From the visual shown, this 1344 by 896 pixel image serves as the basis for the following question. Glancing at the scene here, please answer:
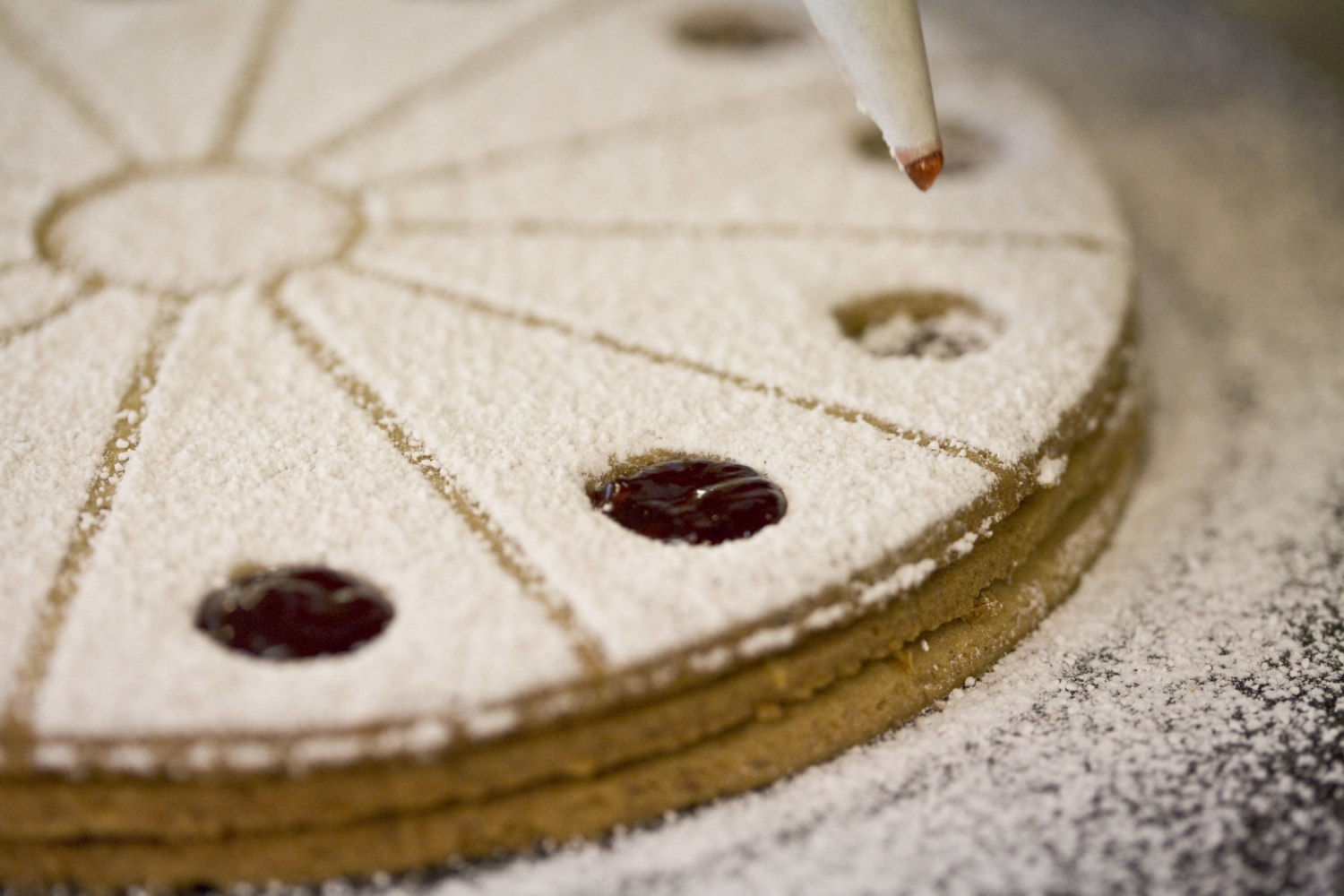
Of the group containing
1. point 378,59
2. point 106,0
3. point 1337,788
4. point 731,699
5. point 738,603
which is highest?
point 106,0

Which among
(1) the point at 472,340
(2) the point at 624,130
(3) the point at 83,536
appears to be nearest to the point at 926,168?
(1) the point at 472,340

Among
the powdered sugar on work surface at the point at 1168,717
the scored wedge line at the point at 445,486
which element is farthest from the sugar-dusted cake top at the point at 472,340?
the powdered sugar on work surface at the point at 1168,717

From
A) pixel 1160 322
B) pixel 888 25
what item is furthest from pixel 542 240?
pixel 1160 322

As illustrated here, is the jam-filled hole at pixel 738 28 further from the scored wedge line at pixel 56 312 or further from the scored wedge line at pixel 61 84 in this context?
the scored wedge line at pixel 56 312

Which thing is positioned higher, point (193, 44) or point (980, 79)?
point (193, 44)

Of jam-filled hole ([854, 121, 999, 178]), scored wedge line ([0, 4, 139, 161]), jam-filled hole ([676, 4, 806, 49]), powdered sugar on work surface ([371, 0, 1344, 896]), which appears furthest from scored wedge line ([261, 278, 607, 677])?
jam-filled hole ([676, 4, 806, 49])

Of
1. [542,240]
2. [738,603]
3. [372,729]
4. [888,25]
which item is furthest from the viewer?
[542,240]

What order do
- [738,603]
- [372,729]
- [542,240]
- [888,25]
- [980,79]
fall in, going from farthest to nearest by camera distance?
[980,79], [542,240], [888,25], [738,603], [372,729]

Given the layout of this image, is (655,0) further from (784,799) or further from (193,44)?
(784,799)
